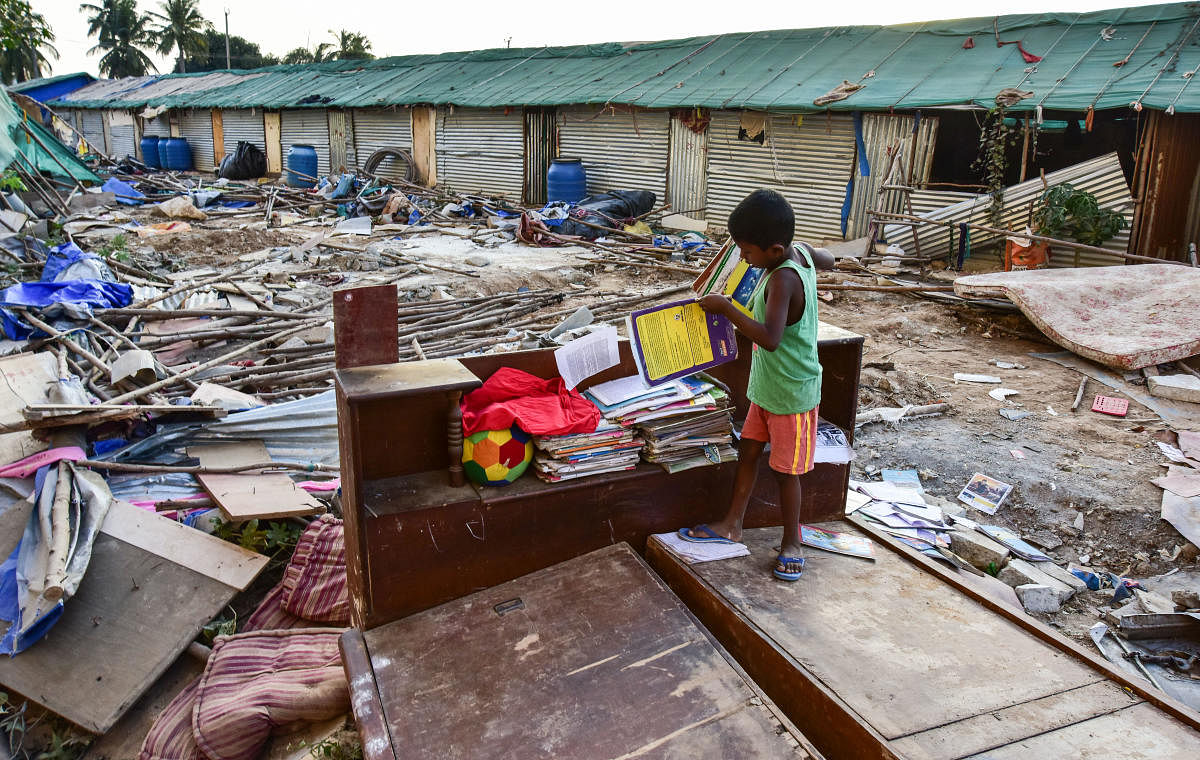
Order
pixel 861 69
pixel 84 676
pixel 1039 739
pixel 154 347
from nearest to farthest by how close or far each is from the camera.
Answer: pixel 1039 739
pixel 84 676
pixel 154 347
pixel 861 69

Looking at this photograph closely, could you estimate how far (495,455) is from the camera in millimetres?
2732

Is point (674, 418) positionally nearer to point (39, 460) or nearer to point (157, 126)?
point (39, 460)

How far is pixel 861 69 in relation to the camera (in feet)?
43.4

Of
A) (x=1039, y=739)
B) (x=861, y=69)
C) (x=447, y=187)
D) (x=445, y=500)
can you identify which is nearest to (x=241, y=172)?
(x=447, y=187)

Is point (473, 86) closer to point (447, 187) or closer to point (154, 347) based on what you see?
point (447, 187)

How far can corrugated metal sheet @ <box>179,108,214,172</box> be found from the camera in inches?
1037

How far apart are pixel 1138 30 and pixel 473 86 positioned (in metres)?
13.8

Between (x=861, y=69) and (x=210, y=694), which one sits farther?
(x=861, y=69)

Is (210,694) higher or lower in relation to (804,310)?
lower

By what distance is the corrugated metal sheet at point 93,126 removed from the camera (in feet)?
102

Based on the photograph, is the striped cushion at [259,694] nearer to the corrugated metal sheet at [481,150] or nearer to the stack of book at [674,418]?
the stack of book at [674,418]

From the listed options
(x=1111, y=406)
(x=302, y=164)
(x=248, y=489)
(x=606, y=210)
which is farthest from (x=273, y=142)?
(x=1111, y=406)

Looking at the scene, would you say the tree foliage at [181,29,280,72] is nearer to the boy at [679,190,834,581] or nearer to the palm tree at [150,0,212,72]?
the palm tree at [150,0,212,72]

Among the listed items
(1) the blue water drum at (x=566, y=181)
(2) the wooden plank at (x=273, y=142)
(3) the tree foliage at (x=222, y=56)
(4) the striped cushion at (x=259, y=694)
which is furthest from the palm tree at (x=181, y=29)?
(4) the striped cushion at (x=259, y=694)
